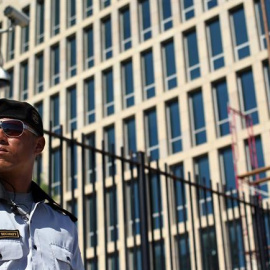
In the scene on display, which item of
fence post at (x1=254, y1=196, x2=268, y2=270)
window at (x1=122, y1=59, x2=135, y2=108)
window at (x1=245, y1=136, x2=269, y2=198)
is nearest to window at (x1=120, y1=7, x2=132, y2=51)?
window at (x1=122, y1=59, x2=135, y2=108)

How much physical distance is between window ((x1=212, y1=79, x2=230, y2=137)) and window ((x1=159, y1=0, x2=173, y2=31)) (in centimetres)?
462

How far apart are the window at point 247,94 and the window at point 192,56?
2.37m

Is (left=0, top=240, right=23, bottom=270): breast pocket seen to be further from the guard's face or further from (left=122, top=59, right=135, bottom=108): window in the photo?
(left=122, top=59, right=135, bottom=108): window

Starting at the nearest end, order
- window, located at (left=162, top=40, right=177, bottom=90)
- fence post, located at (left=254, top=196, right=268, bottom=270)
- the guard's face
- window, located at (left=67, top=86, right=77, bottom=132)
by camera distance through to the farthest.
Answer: the guard's face → fence post, located at (left=254, top=196, right=268, bottom=270) → window, located at (left=162, top=40, right=177, bottom=90) → window, located at (left=67, top=86, right=77, bottom=132)

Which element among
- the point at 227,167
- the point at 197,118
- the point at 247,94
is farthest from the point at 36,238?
the point at 197,118

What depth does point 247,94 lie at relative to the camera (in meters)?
26.4

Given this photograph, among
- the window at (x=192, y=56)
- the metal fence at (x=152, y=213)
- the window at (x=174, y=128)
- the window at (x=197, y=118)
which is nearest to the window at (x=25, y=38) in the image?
the window at (x=192, y=56)

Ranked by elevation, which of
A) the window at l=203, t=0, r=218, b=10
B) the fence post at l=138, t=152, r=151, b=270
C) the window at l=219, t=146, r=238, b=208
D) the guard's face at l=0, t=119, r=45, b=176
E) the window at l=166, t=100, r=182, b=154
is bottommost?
the guard's face at l=0, t=119, r=45, b=176

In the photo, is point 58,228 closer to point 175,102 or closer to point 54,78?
point 175,102

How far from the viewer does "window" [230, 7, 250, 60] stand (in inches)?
1070

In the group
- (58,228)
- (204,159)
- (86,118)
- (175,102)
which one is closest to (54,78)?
(86,118)

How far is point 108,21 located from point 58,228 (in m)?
31.8

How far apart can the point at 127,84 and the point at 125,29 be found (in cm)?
316

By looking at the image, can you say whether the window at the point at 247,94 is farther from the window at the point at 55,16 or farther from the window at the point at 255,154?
the window at the point at 55,16
